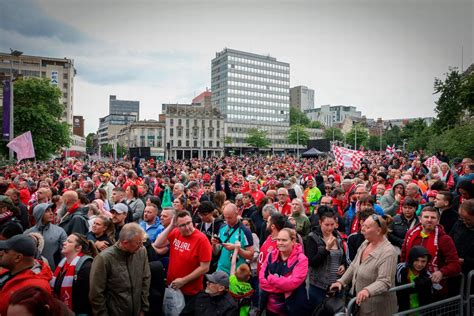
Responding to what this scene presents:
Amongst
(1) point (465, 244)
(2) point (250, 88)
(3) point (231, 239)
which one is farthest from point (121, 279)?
(2) point (250, 88)

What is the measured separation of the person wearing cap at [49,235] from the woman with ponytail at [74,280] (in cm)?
158

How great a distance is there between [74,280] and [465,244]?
16.4 feet

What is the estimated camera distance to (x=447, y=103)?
36.2m

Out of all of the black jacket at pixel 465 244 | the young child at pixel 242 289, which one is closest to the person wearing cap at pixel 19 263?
the young child at pixel 242 289

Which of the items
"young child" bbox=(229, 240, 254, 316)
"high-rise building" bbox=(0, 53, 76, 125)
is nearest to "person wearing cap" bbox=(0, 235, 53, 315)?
"young child" bbox=(229, 240, 254, 316)

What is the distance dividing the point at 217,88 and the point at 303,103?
81232mm

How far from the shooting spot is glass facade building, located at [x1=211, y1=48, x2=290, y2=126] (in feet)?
377

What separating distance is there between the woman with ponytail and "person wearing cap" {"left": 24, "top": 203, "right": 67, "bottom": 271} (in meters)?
1.58

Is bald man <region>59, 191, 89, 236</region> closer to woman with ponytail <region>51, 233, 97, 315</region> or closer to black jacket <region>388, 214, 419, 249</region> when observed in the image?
woman with ponytail <region>51, 233, 97, 315</region>

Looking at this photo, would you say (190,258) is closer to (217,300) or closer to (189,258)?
(189,258)

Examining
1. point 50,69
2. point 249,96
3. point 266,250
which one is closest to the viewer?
point 266,250

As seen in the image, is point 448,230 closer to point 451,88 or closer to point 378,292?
point 378,292

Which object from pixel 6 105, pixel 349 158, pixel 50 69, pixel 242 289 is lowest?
pixel 242 289

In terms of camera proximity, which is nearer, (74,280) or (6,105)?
(74,280)
